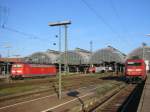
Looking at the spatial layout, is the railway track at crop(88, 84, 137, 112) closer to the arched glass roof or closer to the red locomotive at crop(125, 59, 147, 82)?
the red locomotive at crop(125, 59, 147, 82)

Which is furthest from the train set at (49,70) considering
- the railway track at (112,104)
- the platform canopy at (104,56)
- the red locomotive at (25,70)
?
the platform canopy at (104,56)

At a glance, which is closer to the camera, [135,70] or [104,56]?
[135,70]

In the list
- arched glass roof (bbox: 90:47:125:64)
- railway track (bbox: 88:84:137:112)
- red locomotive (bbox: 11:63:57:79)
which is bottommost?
railway track (bbox: 88:84:137:112)

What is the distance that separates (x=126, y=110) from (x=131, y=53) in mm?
122162

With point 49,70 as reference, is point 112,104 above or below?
below

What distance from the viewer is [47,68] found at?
6656 cm

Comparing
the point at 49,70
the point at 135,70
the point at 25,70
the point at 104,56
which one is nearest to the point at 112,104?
the point at 135,70

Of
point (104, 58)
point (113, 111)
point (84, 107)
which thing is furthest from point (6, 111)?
point (104, 58)

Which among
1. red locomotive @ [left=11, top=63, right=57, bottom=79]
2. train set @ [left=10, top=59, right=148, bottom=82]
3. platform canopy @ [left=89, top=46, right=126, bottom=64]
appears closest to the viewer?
train set @ [left=10, top=59, right=148, bottom=82]

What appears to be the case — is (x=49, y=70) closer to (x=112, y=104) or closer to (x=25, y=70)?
(x=25, y=70)

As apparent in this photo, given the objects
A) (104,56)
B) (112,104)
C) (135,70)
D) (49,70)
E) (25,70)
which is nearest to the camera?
(112,104)

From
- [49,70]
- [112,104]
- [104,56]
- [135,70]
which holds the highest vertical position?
[104,56]

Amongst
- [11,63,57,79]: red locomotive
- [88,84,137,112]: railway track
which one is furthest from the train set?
[88,84,137,112]: railway track

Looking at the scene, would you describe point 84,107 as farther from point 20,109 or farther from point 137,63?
point 137,63
